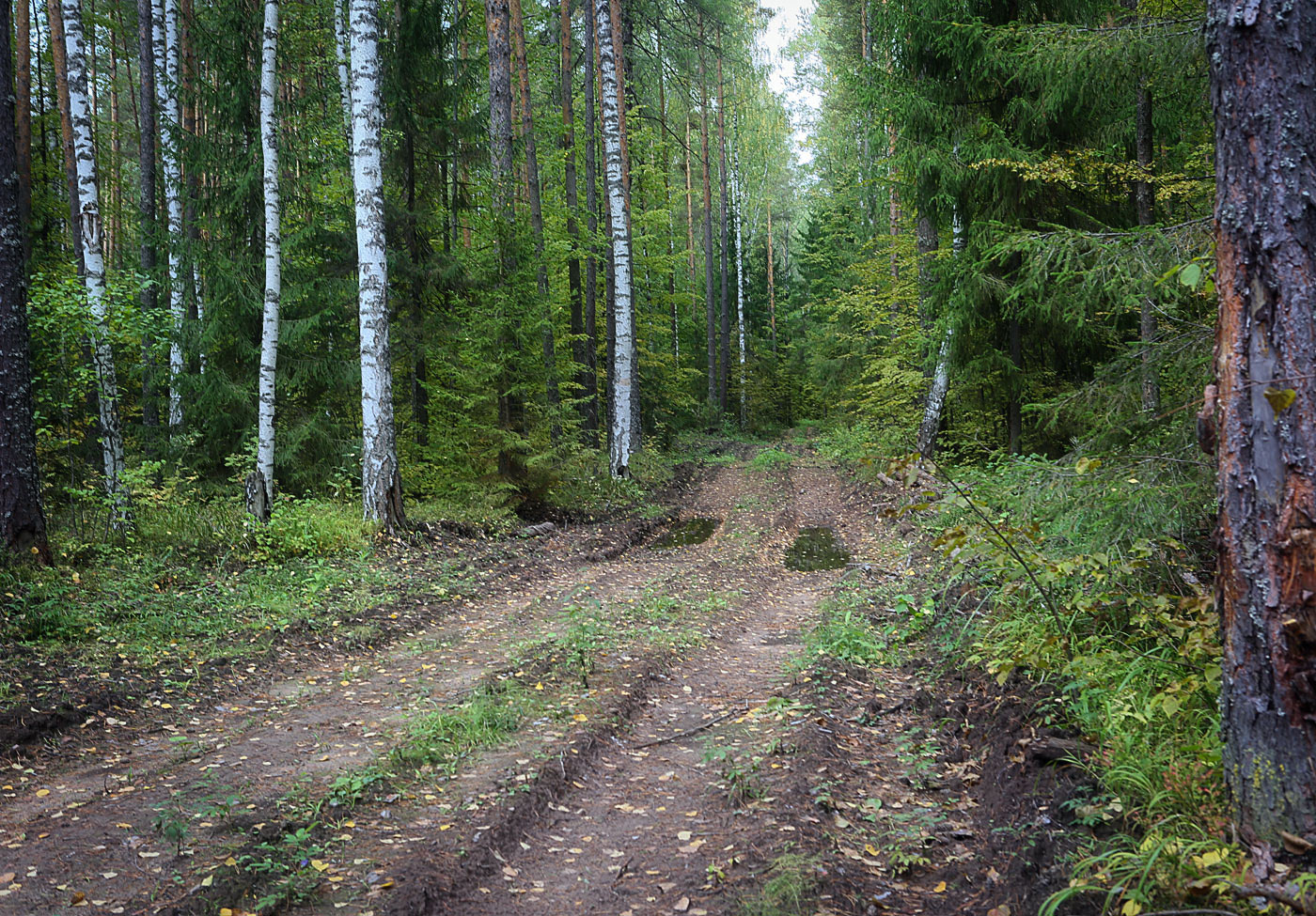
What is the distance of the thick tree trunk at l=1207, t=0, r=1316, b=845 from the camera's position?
2.66 meters

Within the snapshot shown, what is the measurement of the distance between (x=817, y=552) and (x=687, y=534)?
9.05 feet

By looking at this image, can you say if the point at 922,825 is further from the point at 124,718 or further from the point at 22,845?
the point at 124,718

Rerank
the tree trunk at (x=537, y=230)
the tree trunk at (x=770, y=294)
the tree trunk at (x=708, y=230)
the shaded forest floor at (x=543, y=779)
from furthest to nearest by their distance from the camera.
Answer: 1. the tree trunk at (x=770, y=294)
2. the tree trunk at (x=708, y=230)
3. the tree trunk at (x=537, y=230)
4. the shaded forest floor at (x=543, y=779)

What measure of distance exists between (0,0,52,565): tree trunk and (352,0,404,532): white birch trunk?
400 centimetres

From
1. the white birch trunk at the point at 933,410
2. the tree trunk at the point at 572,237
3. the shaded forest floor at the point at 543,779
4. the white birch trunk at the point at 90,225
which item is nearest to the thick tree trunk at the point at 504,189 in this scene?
the tree trunk at the point at 572,237

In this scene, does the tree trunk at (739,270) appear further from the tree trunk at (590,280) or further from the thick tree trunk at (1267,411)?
the thick tree trunk at (1267,411)

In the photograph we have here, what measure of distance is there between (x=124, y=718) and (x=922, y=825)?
5216mm

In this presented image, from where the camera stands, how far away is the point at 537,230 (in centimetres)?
1659

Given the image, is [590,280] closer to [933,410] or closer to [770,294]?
[933,410]

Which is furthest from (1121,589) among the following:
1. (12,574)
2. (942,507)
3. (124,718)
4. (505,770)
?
(12,574)

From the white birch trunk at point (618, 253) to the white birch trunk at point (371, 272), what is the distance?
630cm

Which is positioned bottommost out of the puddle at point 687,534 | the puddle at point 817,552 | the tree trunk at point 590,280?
the puddle at point 817,552

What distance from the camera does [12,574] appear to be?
6.84m

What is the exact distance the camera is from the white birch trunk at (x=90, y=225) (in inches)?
447
